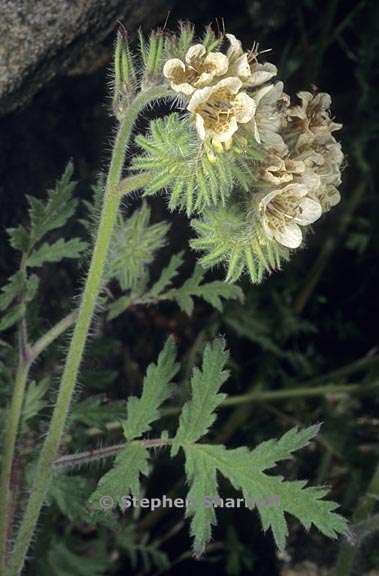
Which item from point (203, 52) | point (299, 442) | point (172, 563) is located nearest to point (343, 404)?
point (172, 563)

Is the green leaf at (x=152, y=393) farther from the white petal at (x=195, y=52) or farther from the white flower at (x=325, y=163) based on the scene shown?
the white petal at (x=195, y=52)

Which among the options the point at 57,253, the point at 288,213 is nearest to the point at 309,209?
the point at 288,213

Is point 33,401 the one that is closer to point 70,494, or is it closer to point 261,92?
point 70,494

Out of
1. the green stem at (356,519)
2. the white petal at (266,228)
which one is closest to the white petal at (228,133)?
the white petal at (266,228)

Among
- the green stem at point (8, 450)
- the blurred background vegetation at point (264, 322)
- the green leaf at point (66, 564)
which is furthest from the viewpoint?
the blurred background vegetation at point (264, 322)

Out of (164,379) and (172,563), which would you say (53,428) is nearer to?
(164,379)
